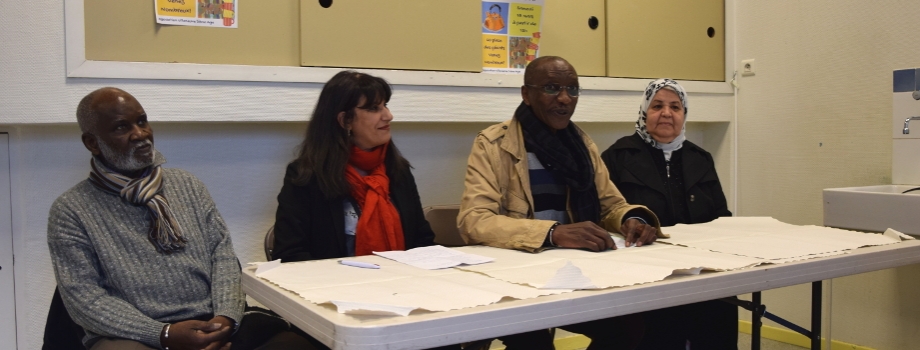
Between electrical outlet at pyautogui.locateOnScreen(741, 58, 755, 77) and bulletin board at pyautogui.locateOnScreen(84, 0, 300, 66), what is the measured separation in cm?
231

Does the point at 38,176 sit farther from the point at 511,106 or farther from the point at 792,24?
the point at 792,24

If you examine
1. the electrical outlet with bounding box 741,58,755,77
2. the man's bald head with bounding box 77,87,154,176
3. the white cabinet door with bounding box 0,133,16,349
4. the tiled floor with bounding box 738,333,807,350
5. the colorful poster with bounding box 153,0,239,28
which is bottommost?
the tiled floor with bounding box 738,333,807,350

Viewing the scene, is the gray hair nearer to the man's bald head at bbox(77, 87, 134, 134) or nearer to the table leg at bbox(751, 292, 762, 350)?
the man's bald head at bbox(77, 87, 134, 134)

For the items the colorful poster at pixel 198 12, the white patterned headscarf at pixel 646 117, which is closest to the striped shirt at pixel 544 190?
the white patterned headscarf at pixel 646 117

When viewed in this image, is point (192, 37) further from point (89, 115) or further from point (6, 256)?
point (6, 256)

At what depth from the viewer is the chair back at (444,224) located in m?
2.76

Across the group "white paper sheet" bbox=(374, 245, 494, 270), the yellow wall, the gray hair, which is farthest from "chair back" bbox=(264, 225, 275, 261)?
the yellow wall

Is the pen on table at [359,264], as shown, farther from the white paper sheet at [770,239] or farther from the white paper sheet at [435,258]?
the white paper sheet at [770,239]

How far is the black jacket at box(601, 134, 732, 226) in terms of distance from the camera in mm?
2863

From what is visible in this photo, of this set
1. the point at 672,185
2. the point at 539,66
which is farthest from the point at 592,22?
the point at 539,66

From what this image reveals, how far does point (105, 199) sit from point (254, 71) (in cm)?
85

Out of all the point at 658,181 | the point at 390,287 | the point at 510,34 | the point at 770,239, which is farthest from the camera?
the point at 510,34

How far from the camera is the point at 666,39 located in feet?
12.4

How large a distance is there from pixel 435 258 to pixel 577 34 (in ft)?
6.20
